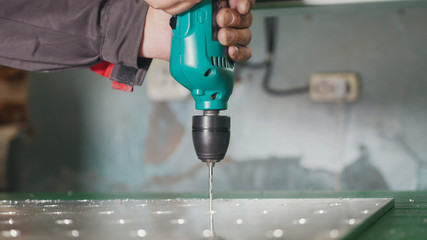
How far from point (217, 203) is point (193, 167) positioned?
197 cm

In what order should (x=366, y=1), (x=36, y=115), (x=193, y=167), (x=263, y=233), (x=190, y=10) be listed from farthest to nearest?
(x=36, y=115)
(x=193, y=167)
(x=366, y=1)
(x=190, y=10)
(x=263, y=233)

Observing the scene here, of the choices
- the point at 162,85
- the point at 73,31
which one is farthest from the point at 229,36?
the point at 162,85

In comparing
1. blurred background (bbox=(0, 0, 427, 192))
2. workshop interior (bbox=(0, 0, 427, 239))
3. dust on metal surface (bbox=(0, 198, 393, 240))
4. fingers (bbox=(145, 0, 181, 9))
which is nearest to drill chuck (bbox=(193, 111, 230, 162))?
Result: dust on metal surface (bbox=(0, 198, 393, 240))

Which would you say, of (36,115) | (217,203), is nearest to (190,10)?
(217,203)

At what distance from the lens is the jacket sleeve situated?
3.38 ft

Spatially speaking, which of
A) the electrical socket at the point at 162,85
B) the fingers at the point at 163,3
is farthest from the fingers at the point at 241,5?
the electrical socket at the point at 162,85

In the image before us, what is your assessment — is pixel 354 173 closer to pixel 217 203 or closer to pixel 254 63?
pixel 254 63

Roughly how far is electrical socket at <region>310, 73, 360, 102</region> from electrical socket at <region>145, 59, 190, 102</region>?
830 mm

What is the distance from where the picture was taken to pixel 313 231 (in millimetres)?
699

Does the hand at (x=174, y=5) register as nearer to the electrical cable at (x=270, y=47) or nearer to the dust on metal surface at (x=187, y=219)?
the dust on metal surface at (x=187, y=219)

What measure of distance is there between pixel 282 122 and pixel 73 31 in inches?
80.2

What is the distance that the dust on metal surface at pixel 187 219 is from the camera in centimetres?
71

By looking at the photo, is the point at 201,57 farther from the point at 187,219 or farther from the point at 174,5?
the point at 187,219

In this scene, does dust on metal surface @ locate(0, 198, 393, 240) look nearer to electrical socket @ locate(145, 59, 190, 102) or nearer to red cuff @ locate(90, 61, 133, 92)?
red cuff @ locate(90, 61, 133, 92)
